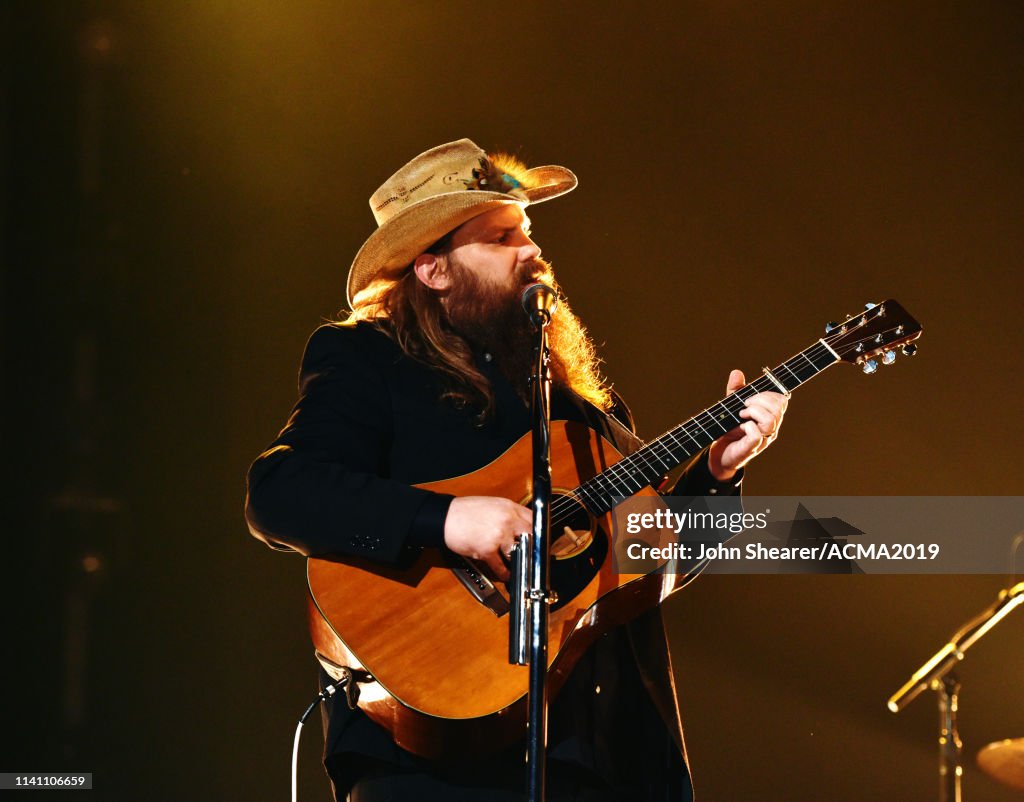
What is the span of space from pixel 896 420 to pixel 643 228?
1183 mm

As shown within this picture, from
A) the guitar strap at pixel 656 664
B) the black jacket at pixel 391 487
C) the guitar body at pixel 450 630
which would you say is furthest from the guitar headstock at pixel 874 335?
the guitar body at pixel 450 630

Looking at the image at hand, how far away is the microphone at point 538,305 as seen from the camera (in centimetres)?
197

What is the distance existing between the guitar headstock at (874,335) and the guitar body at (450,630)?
0.71 meters

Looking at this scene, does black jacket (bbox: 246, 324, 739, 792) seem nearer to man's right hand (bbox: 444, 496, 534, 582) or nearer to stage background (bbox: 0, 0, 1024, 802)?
man's right hand (bbox: 444, 496, 534, 582)

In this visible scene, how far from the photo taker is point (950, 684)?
3.20 metres

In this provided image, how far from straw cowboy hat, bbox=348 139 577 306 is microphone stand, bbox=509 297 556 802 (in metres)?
1.00

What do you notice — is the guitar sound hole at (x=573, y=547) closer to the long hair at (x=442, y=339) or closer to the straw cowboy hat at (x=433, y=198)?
the long hair at (x=442, y=339)

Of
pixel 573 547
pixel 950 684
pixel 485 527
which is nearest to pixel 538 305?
pixel 485 527

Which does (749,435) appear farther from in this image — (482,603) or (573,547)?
(482,603)

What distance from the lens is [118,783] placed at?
3.37 metres

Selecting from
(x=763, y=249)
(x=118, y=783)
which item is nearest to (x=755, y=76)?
(x=763, y=249)

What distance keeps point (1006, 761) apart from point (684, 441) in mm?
1823

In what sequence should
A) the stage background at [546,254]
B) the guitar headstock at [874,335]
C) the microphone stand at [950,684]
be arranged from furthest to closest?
the stage background at [546,254] < the microphone stand at [950,684] < the guitar headstock at [874,335]

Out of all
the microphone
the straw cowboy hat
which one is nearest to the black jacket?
the straw cowboy hat
